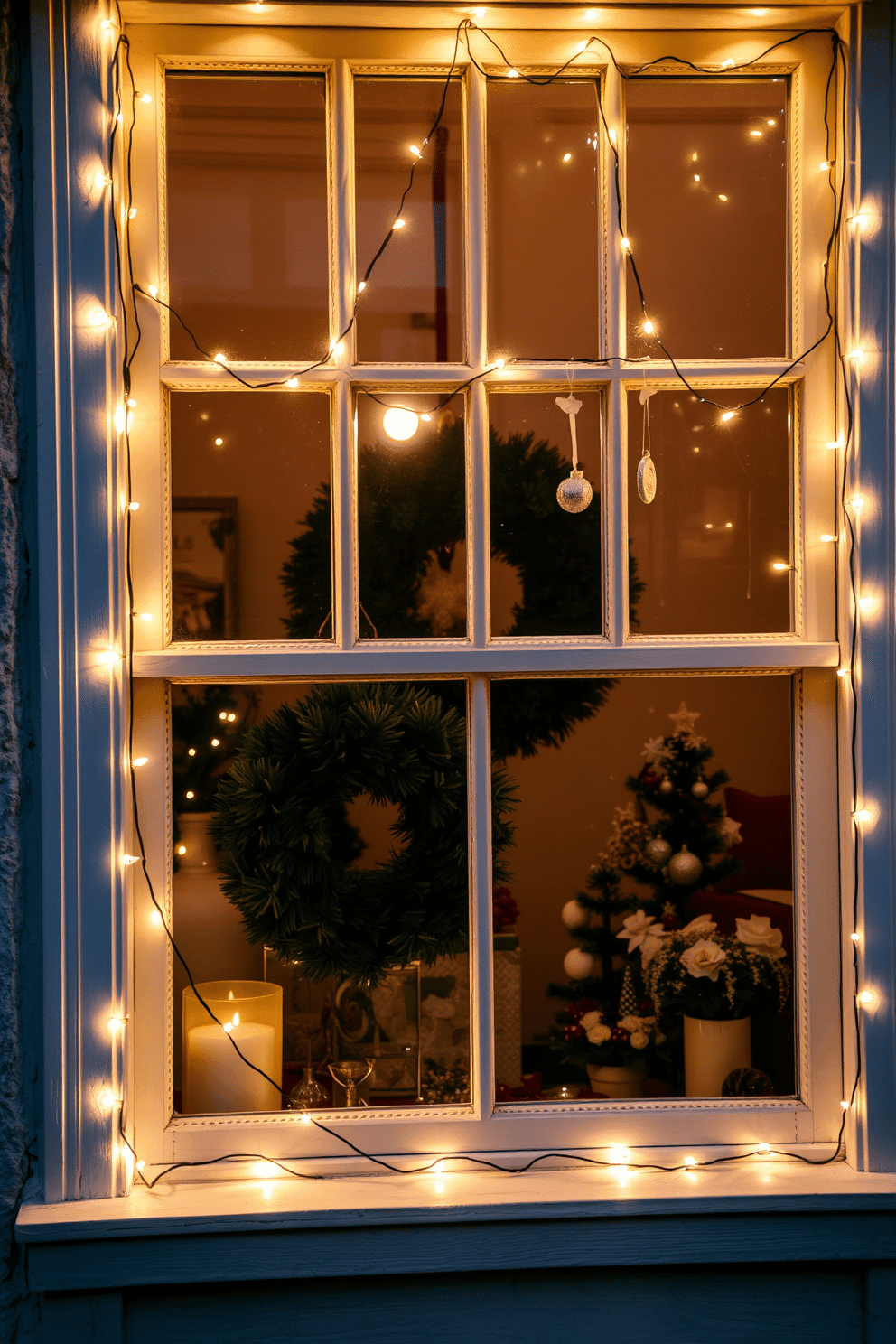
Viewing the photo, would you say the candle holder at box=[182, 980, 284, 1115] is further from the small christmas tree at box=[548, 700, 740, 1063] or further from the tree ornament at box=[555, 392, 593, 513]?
the tree ornament at box=[555, 392, 593, 513]

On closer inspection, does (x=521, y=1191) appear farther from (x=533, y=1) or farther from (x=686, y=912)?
(x=533, y=1)

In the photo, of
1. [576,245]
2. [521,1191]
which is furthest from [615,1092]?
[576,245]

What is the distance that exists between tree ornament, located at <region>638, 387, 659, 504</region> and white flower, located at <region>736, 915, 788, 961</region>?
0.65 m

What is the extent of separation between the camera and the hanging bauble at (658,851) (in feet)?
4.53

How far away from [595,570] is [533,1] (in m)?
0.79

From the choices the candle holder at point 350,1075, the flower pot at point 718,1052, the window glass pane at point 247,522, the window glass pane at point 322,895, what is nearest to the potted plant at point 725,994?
the flower pot at point 718,1052

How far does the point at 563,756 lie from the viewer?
1.36 meters

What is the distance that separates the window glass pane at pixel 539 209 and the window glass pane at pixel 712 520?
6.5 inches

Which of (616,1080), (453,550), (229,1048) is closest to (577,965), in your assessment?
(616,1080)

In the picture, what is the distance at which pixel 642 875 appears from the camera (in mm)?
1388

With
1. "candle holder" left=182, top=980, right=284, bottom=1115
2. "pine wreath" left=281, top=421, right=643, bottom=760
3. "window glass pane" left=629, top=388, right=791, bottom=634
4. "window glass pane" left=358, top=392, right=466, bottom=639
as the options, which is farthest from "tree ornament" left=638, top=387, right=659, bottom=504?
"candle holder" left=182, top=980, right=284, bottom=1115

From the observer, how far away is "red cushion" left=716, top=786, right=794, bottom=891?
53.9 inches

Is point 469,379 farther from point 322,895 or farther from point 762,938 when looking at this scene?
point 762,938

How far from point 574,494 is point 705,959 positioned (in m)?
0.72
